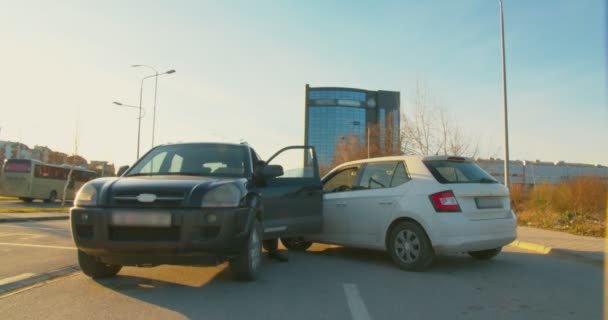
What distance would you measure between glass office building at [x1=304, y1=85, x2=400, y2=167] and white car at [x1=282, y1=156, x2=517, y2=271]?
104123mm

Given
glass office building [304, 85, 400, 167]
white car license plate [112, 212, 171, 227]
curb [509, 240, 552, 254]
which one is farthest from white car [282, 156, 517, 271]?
glass office building [304, 85, 400, 167]

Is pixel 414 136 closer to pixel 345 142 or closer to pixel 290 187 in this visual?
pixel 290 187

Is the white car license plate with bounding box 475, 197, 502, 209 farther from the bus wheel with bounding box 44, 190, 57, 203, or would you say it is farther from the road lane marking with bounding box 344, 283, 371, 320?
the bus wheel with bounding box 44, 190, 57, 203

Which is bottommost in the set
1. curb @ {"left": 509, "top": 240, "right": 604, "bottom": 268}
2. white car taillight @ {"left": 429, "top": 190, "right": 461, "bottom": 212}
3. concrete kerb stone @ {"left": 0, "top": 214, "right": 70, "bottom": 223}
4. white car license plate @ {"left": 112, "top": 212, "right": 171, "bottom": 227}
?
concrete kerb stone @ {"left": 0, "top": 214, "right": 70, "bottom": 223}

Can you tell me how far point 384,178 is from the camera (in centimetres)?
740

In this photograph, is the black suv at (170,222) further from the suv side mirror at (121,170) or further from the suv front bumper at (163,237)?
the suv side mirror at (121,170)

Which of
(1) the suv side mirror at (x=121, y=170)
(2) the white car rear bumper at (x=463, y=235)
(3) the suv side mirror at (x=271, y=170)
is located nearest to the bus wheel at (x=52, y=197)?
(1) the suv side mirror at (x=121, y=170)

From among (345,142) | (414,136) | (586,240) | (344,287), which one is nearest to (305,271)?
(344,287)

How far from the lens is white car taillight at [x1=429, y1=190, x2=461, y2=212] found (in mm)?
6367

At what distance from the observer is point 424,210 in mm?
6496

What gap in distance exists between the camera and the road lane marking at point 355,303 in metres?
4.20

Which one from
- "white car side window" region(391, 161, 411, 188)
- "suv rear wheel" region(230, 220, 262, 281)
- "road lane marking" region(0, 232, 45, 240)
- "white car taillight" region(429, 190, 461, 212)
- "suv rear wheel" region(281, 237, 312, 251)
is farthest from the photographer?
"road lane marking" region(0, 232, 45, 240)

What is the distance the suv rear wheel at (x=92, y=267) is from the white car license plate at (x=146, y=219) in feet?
3.31

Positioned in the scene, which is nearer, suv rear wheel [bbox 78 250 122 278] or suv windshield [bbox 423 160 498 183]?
suv rear wheel [bbox 78 250 122 278]
